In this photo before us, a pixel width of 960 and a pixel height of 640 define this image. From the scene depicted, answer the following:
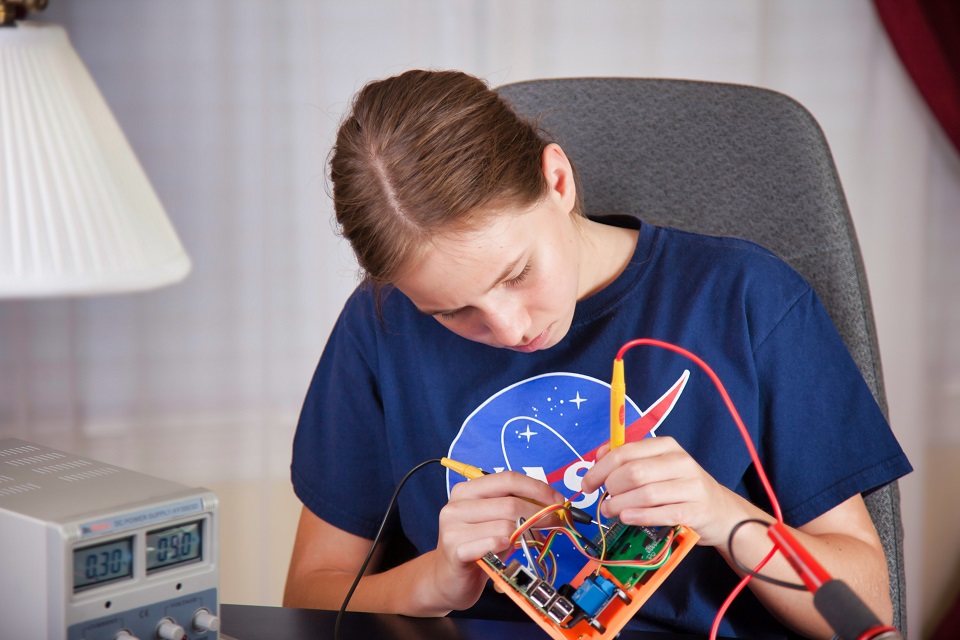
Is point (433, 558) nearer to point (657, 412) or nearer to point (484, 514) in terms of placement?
point (484, 514)

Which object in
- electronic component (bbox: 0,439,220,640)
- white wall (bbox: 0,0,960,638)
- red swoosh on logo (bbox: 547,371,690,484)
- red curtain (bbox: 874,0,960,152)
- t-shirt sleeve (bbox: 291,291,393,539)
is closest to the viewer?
electronic component (bbox: 0,439,220,640)

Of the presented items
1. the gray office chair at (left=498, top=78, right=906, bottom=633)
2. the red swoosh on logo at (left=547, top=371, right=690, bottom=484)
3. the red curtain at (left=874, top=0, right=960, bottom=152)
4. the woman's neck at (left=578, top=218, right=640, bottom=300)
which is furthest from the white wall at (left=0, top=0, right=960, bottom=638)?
the red swoosh on logo at (left=547, top=371, right=690, bottom=484)

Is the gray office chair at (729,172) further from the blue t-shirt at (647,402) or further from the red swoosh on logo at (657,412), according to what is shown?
the red swoosh on logo at (657,412)

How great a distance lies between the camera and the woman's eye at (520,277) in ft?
3.17

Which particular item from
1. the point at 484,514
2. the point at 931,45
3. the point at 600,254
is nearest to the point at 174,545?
the point at 484,514

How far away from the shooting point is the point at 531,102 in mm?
1297

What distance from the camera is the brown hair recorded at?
94 cm

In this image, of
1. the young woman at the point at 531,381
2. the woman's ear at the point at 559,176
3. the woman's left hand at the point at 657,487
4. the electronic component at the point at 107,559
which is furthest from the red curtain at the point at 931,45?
the electronic component at the point at 107,559

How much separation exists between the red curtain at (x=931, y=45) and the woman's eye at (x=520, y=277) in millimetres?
1417

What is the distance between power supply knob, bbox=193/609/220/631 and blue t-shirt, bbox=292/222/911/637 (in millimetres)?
415

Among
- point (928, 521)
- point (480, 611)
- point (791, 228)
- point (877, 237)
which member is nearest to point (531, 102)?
point (791, 228)

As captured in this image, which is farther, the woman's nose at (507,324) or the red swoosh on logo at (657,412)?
the red swoosh on logo at (657,412)

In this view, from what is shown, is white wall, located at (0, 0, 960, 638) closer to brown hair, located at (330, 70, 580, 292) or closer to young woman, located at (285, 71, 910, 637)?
young woman, located at (285, 71, 910, 637)

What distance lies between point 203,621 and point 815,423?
63cm
